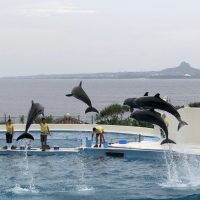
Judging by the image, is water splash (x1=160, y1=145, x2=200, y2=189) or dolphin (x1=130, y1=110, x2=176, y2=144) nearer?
dolphin (x1=130, y1=110, x2=176, y2=144)

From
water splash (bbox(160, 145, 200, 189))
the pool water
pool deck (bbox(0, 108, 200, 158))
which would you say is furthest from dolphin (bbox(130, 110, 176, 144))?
pool deck (bbox(0, 108, 200, 158))

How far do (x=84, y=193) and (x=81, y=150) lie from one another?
252 inches

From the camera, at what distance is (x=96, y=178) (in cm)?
1523

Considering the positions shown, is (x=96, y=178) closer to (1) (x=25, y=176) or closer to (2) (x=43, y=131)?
(1) (x=25, y=176)

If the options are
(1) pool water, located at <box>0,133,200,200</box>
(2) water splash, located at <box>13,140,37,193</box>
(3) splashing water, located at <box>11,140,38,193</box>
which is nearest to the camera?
(1) pool water, located at <box>0,133,200,200</box>

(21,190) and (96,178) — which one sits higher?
(96,178)

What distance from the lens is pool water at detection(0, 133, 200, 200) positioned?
42.5ft

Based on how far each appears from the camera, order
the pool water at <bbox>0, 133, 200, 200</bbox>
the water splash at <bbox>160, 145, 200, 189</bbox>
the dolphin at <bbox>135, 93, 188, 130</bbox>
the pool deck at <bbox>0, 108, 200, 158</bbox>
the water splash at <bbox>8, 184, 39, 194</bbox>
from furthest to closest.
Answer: the pool deck at <bbox>0, 108, 200, 158</bbox>
the water splash at <bbox>160, 145, 200, 189</bbox>
the water splash at <bbox>8, 184, 39, 194</bbox>
the pool water at <bbox>0, 133, 200, 200</bbox>
the dolphin at <bbox>135, 93, 188, 130</bbox>

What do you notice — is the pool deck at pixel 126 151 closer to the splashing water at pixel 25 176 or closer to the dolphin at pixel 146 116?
the splashing water at pixel 25 176

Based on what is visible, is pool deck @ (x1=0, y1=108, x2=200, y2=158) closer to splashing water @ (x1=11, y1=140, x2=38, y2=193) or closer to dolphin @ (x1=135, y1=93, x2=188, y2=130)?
splashing water @ (x1=11, y1=140, x2=38, y2=193)

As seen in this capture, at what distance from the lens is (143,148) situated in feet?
63.1

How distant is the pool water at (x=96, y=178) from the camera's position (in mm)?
12961

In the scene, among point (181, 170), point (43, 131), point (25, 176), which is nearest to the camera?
point (25, 176)

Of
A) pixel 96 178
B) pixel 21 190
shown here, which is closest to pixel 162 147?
pixel 96 178
